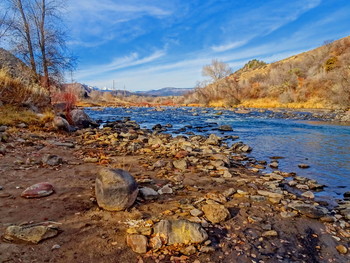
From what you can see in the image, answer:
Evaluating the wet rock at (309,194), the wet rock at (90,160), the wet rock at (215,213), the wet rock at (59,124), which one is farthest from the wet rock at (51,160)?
the wet rock at (309,194)

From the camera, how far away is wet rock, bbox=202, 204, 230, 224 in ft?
9.89

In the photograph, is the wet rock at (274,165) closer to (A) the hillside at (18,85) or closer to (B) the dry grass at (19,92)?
(A) the hillside at (18,85)

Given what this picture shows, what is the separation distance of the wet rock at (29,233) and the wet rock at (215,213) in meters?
1.83

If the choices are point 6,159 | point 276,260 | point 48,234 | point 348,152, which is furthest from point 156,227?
point 348,152

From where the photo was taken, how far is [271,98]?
126 feet

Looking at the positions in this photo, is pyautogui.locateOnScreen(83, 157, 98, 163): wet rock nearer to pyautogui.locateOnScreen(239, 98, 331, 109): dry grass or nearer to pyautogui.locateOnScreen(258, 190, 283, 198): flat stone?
pyautogui.locateOnScreen(258, 190, 283, 198): flat stone

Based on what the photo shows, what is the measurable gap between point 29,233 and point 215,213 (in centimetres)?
217

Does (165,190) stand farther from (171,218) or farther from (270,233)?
(270,233)

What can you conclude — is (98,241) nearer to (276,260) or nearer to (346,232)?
(276,260)

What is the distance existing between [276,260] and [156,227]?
132 centimetres

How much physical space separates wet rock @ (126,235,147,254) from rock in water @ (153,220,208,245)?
20cm

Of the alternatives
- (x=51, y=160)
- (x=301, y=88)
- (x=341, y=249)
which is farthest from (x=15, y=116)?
(x=301, y=88)

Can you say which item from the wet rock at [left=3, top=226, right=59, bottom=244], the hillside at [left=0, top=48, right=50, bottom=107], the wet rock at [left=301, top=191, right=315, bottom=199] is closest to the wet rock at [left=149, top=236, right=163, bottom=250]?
the wet rock at [left=3, top=226, right=59, bottom=244]

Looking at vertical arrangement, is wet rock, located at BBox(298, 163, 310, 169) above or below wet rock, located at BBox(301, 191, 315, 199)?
below
